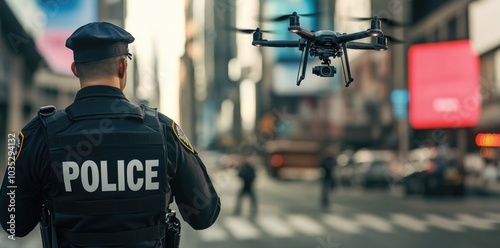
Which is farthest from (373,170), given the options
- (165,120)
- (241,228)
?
(165,120)

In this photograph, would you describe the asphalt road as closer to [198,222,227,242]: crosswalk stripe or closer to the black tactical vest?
[198,222,227,242]: crosswalk stripe

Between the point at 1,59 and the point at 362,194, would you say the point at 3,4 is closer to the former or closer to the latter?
the point at 1,59

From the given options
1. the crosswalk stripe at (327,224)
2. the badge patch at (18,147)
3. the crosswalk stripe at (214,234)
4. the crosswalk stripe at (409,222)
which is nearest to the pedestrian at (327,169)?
the crosswalk stripe at (327,224)

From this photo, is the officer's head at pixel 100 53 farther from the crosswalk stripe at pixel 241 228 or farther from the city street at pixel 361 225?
the crosswalk stripe at pixel 241 228

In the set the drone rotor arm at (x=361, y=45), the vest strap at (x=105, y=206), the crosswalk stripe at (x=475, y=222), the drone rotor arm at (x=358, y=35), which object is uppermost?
the drone rotor arm at (x=358, y=35)

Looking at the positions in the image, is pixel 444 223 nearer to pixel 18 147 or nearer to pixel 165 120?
pixel 165 120

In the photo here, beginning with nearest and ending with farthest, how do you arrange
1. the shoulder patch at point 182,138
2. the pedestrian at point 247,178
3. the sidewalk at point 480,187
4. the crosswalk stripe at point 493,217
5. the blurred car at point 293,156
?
the shoulder patch at point 182,138
the pedestrian at point 247,178
the crosswalk stripe at point 493,217
the sidewalk at point 480,187
the blurred car at point 293,156

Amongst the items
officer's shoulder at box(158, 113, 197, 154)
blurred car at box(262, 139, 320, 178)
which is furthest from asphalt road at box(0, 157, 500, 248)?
blurred car at box(262, 139, 320, 178)
